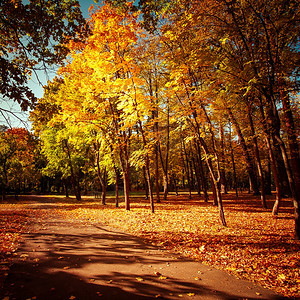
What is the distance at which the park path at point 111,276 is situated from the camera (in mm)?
3459

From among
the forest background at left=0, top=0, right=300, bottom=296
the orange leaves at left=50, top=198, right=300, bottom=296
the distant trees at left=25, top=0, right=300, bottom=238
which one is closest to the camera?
the orange leaves at left=50, top=198, right=300, bottom=296

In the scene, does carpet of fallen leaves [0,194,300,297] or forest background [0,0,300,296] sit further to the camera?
forest background [0,0,300,296]

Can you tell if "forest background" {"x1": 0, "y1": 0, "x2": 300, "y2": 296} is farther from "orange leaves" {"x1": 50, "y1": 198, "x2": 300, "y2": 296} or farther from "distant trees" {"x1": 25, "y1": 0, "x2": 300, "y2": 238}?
"orange leaves" {"x1": 50, "y1": 198, "x2": 300, "y2": 296}

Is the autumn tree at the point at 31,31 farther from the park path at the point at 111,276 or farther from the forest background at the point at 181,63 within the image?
the park path at the point at 111,276

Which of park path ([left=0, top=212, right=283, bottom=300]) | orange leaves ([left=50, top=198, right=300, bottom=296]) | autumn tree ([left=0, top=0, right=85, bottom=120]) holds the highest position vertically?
autumn tree ([left=0, top=0, right=85, bottom=120])

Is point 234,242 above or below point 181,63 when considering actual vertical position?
below

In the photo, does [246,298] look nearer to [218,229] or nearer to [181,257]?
[181,257]

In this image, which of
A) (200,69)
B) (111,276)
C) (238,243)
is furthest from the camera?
(200,69)

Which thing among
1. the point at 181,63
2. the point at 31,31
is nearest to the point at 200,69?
the point at 181,63

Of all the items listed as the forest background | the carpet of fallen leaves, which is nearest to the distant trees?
the forest background

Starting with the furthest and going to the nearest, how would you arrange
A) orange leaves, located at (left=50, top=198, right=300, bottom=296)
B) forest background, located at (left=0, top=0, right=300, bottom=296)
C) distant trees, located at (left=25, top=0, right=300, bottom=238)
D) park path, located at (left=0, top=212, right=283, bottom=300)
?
distant trees, located at (left=25, top=0, right=300, bottom=238)
forest background, located at (left=0, top=0, right=300, bottom=296)
orange leaves, located at (left=50, top=198, right=300, bottom=296)
park path, located at (left=0, top=212, right=283, bottom=300)

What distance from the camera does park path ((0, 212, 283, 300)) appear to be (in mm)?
3459

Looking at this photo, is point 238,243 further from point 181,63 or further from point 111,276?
point 181,63

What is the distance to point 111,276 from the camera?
4.07m
